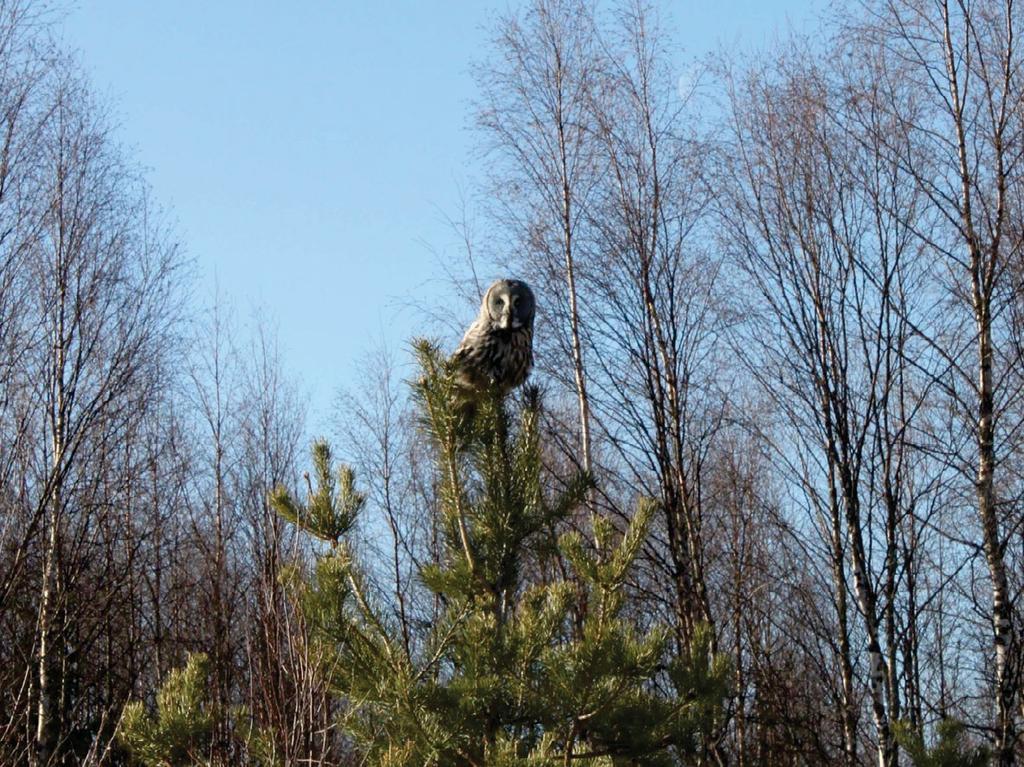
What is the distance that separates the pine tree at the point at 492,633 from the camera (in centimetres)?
520

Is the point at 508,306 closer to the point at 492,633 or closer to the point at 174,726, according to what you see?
the point at 492,633

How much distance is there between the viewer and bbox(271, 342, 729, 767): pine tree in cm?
520

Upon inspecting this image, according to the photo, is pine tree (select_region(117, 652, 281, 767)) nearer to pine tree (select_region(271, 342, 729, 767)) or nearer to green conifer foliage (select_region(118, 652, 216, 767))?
green conifer foliage (select_region(118, 652, 216, 767))

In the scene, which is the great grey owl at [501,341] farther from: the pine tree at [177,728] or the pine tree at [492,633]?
the pine tree at [177,728]

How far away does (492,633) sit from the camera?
516 cm

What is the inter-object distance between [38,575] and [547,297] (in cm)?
596

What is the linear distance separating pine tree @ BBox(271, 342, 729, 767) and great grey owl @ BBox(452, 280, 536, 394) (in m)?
0.71

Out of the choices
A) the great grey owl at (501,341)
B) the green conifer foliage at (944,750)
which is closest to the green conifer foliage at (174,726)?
the great grey owl at (501,341)

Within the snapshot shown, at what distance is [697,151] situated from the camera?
1079 centimetres

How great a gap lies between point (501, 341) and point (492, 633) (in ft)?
6.36

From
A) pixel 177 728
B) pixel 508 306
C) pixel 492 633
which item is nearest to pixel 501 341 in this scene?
pixel 508 306

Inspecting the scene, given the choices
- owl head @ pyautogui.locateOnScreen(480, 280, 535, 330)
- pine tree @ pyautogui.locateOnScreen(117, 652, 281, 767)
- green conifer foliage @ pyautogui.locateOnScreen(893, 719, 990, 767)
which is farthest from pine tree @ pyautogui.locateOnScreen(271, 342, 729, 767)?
green conifer foliage @ pyautogui.locateOnScreen(893, 719, 990, 767)

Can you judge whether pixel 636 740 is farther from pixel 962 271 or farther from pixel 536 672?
pixel 962 271

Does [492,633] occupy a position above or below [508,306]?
below
